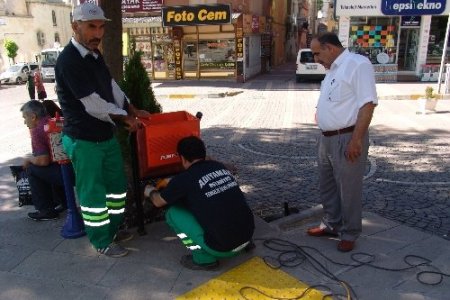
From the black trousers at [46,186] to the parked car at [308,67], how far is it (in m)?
15.6

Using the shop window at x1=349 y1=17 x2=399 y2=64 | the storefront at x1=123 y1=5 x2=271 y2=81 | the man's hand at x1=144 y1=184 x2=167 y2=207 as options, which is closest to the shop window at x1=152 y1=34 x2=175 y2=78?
the storefront at x1=123 y1=5 x2=271 y2=81

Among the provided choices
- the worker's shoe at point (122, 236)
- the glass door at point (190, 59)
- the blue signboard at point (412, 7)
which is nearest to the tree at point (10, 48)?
the glass door at point (190, 59)

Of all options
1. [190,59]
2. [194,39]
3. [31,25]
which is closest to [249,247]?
[194,39]

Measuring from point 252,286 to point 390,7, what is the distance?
60.5 ft

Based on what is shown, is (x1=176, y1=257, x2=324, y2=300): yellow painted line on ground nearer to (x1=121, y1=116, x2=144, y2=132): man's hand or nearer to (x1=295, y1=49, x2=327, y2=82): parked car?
(x1=121, y1=116, x2=144, y2=132): man's hand

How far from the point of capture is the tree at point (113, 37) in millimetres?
4340

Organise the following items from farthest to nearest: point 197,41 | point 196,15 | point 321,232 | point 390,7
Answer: point 197,41 → point 196,15 → point 390,7 → point 321,232

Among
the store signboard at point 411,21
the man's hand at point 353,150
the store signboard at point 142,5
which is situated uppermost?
the store signboard at point 142,5

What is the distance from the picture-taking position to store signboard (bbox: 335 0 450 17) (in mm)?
18031

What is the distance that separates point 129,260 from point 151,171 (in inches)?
32.8

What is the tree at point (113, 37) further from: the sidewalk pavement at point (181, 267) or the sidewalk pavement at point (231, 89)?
the sidewalk pavement at point (231, 89)

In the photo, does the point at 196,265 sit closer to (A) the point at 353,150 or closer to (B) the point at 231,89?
(A) the point at 353,150

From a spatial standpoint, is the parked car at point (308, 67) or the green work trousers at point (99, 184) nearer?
the green work trousers at point (99, 184)

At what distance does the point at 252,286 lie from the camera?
3.21m
